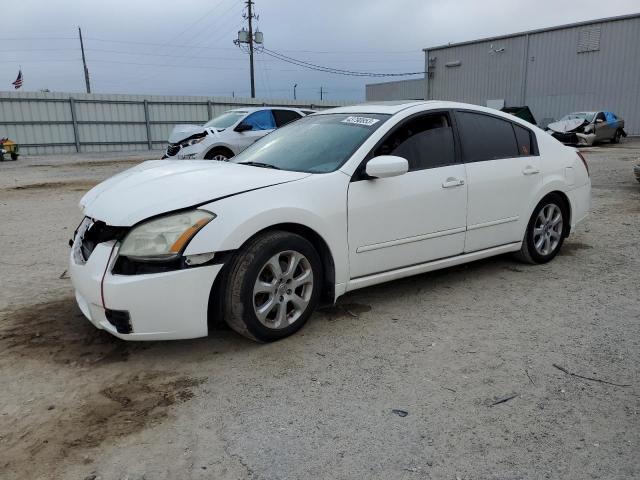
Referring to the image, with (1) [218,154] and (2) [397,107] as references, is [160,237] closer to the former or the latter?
(2) [397,107]

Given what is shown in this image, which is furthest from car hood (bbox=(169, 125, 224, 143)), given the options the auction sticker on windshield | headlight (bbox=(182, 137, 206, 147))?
the auction sticker on windshield

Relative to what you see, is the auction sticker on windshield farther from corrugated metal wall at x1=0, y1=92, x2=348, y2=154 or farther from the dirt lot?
corrugated metal wall at x1=0, y1=92, x2=348, y2=154

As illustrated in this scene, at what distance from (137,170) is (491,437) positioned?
306 cm

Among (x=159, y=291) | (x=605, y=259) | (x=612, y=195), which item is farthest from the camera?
(x=612, y=195)

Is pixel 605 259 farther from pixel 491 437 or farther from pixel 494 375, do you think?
pixel 491 437

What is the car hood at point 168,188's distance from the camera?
3170mm

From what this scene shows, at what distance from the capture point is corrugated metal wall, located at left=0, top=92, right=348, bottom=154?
23.7 metres

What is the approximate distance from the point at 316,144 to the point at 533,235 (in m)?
2.34

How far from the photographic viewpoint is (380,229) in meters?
3.86

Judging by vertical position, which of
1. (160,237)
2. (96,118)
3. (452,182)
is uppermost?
(96,118)

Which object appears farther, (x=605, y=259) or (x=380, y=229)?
(x=605, y=259)

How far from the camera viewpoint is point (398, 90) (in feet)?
152

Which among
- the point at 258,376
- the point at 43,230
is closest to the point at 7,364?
the point at 258,376

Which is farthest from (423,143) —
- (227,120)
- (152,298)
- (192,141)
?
(227,120)
